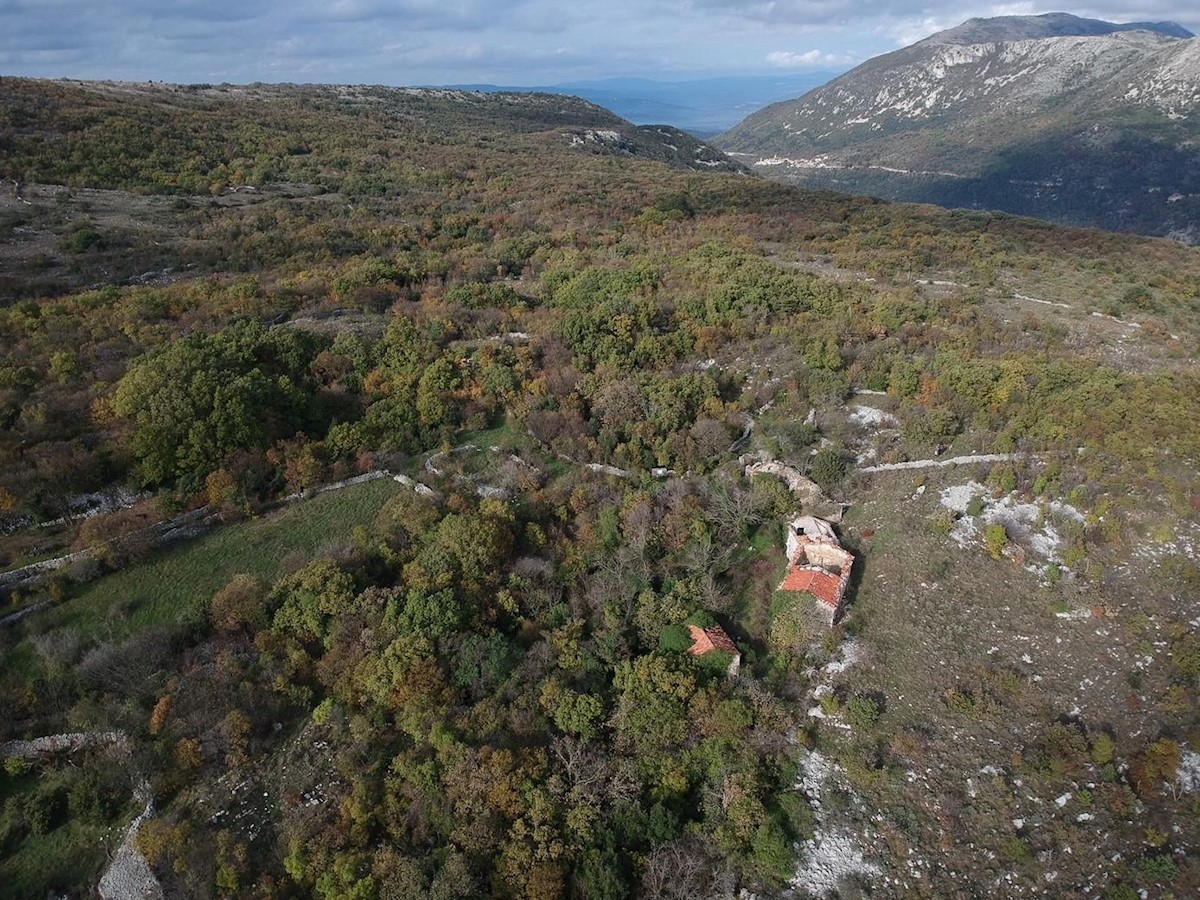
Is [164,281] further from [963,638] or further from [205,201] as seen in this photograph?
[963,638]

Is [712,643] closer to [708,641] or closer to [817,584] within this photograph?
[708,641]

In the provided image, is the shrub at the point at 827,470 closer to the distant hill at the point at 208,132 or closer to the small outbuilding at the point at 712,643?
the small outbuilding at the point at 712,643

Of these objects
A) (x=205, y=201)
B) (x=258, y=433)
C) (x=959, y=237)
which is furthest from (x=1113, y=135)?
(x=258, y=433)

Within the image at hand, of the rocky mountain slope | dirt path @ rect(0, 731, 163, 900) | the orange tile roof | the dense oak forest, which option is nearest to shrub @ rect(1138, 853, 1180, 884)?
the dense oak forest

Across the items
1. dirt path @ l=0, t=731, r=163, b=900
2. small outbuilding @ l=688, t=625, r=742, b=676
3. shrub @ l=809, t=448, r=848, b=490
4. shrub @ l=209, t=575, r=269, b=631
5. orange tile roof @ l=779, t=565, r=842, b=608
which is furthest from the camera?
shrub @ l=809, t=448, r=848, b=490

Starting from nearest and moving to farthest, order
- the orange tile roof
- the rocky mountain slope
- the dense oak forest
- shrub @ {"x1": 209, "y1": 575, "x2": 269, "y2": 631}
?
the dense oak forest < shrub @ {"x1": 209, "y1": 575, "x2": 269, "y2": 631} < the orange tile roof < the rocky mountain slope

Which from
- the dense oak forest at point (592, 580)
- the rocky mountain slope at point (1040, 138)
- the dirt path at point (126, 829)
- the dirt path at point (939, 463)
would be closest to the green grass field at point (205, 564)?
the dense oak forest at point (592, 580)

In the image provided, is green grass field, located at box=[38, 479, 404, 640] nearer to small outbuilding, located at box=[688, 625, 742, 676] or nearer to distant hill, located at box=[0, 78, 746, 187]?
small outbuilding, located at box=[688, 625, 742, 676]
